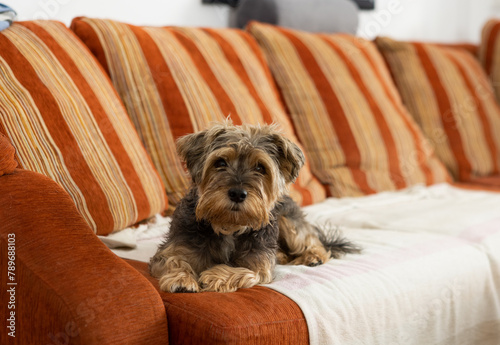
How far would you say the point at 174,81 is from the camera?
108 inches

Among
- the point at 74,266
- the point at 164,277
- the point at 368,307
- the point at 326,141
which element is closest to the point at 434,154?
the point at 326,141

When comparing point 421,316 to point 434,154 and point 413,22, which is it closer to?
point 434,154

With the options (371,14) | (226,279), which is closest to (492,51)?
(371,14)

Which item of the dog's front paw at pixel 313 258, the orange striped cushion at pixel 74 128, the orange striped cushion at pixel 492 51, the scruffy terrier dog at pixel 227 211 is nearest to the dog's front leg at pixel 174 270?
the scruffy terrier dog at pixel 227 211

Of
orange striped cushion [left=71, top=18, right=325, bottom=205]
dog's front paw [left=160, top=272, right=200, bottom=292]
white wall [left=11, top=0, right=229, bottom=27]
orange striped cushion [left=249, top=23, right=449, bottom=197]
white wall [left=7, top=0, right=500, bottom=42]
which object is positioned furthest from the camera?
orange striped cushion [left=249, top=23, right=449, bottom=197]

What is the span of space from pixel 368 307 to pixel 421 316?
0.29 meters

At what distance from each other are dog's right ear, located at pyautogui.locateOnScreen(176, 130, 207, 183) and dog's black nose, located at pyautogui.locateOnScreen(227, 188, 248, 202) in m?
0.15

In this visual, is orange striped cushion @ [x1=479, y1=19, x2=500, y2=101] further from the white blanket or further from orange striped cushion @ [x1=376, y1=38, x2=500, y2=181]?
the white blanket

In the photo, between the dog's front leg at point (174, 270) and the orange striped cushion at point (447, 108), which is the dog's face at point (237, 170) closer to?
the dog's front leg at point (174, 270)

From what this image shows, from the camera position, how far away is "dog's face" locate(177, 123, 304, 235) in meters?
1.81

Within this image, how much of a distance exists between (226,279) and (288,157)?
0.47 meters

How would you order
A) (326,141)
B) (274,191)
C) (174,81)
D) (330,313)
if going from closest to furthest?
(330,313), (274,191), (174,81), (326,141)

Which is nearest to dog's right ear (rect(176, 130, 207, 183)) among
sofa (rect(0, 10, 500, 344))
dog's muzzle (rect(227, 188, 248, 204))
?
dog's muzzle (rect(227, 188, 248, 204))

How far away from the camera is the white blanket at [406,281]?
1.78 m
